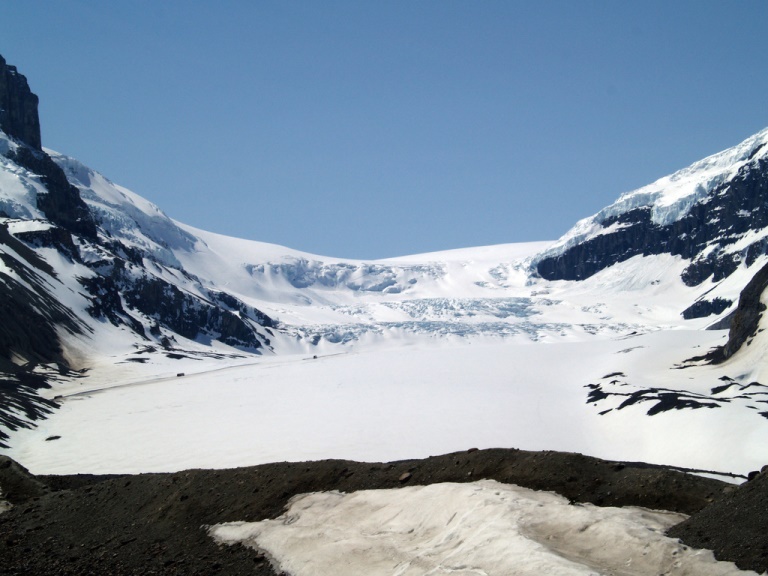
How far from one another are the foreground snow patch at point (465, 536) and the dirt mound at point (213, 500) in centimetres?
78

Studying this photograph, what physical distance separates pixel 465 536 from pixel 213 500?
8.18 metres

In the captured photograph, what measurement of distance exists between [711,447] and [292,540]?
38.3 metres

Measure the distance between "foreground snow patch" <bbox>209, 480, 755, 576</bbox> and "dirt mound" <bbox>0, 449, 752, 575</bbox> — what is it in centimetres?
78

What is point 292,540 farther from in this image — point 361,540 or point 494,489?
point 494,489

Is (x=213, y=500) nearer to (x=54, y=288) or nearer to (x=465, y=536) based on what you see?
(x=465, y=536)

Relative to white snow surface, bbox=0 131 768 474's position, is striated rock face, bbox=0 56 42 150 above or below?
above

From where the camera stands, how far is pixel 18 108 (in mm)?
179500

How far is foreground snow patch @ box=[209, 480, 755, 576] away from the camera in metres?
12.5

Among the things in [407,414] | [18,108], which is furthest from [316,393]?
[18,108]

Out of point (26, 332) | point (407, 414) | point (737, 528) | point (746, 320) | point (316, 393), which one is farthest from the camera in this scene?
point (26, 332)

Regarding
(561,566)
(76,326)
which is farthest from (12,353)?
(561,566)

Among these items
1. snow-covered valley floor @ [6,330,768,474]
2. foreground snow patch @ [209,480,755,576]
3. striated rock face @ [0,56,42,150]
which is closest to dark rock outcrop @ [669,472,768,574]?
foreground snow patch @ [209,480,755,576]

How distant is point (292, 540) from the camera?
16203 millimetres

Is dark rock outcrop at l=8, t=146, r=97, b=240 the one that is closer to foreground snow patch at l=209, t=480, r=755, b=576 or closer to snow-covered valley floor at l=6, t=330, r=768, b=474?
snow-covered valley floor at l=6, t=330, r=768, b=474
